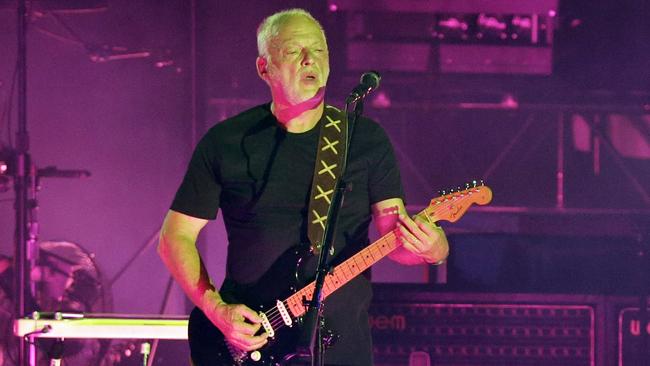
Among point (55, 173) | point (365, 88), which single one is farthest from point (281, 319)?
point (55, 173)

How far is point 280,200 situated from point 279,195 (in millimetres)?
22

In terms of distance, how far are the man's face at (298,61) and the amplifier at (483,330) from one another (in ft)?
5.81

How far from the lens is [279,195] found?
3.99 m

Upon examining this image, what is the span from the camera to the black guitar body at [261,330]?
12.8 feet

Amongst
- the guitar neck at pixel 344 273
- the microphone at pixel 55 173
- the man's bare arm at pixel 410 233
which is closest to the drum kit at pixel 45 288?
the microphone at pixel 55 173

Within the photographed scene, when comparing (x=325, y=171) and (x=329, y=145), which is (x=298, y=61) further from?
(x=325, y=171)

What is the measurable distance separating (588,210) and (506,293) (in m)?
2.65

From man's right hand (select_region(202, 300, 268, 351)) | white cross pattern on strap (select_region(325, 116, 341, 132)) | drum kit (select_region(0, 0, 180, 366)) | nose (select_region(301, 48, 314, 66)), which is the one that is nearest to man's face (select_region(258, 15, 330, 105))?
nose (select_region(301, 48, 314, 66))

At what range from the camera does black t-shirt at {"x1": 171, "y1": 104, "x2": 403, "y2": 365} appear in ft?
12.8

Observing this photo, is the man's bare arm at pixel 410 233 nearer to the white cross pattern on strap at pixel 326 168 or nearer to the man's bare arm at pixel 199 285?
the white cross pattern on strap at pixel 326 168

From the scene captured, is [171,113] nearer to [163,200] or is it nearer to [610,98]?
[163,200]

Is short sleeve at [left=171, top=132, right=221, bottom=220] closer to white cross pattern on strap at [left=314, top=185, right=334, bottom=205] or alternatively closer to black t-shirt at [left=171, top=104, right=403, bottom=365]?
black t-shirt at [left=171, top=104, right=403, bottom=365]

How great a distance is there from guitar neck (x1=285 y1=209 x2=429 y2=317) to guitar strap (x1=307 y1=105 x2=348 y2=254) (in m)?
0.13

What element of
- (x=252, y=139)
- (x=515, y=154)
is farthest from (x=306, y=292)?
(x=515, y=154)
